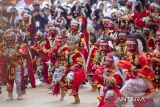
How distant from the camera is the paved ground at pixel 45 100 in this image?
39.4 feet

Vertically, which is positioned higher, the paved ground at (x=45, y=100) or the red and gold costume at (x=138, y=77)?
the red and gold costume at (x=138, y=77)

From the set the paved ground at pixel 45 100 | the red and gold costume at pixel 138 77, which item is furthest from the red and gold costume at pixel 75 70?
the red and gold costume at pixel 138 77

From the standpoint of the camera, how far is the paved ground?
12.0 meters

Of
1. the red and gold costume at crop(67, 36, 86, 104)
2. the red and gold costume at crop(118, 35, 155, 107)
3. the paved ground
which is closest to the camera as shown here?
the red and gold costume at crop(118, 35, 155, 107)


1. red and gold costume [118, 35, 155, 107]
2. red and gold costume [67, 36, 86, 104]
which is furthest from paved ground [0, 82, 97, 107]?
red and gold costume [118, 35, 155, 107]

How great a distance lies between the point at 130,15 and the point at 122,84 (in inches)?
198

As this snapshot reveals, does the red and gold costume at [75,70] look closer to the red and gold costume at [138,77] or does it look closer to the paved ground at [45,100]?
the paved ground at [45,100]

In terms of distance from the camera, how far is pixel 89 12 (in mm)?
19016

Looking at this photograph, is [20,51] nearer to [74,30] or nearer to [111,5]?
[74,30]

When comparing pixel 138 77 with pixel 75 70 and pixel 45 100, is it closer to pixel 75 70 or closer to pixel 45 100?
pixel 75 70

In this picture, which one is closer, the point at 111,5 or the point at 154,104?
the point at 154,104

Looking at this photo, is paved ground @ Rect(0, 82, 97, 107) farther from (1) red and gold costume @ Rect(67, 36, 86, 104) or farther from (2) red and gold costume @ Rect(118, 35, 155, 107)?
(2) red and gold costume @ Rect(118, 35, 155, 107)

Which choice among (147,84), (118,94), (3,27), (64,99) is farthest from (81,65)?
(3,27)

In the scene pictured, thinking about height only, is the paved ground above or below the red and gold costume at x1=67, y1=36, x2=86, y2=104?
below
